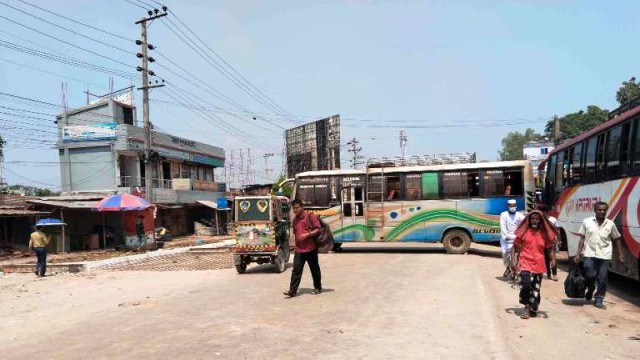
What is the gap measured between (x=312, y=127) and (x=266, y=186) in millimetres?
7757

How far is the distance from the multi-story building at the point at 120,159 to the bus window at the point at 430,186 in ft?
59.7

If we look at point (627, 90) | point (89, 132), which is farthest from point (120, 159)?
point (627, 90)

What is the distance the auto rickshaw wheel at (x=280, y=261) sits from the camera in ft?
44.1

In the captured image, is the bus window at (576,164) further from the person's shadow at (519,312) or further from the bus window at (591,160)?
the person's shadow at (519,312)

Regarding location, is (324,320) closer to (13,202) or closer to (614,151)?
(614,151)

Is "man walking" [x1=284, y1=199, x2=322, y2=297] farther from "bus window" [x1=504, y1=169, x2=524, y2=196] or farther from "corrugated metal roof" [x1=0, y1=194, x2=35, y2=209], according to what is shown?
"corrugated metal roof" [x1=0, y1=194, x2=35, y2=209]

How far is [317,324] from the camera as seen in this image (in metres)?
7.10

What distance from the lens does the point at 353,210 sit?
18.9 meters

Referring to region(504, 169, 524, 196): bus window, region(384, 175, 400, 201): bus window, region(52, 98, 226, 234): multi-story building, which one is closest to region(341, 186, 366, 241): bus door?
region(384, 175, 400, 201): bus window

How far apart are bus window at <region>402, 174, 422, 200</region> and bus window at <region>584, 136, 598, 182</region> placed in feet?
21.9

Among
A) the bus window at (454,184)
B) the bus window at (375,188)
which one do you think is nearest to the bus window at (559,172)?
the bus window at (454,184)

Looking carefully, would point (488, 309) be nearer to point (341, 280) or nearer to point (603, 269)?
point (603, 269)

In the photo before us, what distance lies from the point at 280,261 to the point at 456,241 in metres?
7.13

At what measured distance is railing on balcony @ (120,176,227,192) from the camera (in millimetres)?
33406
